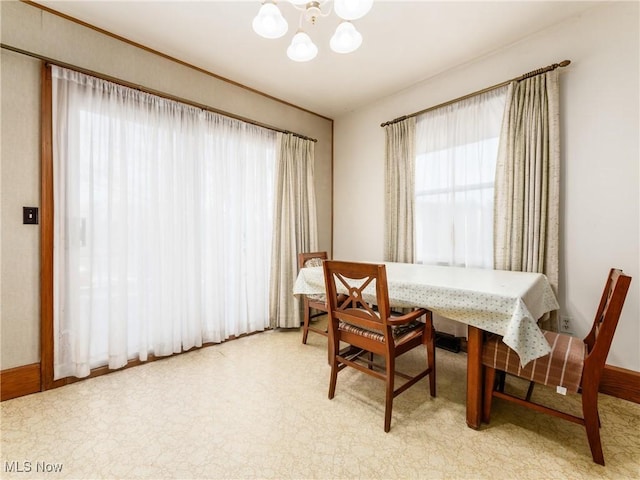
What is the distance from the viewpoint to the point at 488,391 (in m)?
1.62

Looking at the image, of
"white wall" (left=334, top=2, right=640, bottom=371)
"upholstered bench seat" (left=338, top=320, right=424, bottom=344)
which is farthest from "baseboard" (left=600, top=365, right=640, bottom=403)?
"upholstered bench seat" (left=338, top=320, right=424, bottom=344)

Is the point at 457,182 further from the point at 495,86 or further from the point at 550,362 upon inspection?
the point at 550,362

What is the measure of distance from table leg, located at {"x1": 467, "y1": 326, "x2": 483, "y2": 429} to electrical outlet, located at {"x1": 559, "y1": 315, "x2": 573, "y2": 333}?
112 centimetres

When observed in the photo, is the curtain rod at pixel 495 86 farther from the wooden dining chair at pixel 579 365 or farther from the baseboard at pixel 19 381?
the baseboard at pixel 19 381

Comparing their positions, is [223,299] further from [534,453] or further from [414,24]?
[414,24]

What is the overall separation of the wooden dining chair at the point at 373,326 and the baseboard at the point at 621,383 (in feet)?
3.97

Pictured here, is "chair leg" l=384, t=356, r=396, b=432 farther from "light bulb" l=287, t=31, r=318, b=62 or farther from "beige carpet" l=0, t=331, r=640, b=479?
"light bulb" l=287, t=31, r=318, b=62

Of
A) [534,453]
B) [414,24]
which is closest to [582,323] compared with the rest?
[534,453]

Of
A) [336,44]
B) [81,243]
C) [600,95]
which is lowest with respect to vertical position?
[81,243]

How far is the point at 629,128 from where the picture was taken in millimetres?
1931

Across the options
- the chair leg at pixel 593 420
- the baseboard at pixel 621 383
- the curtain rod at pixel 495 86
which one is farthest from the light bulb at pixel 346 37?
the baseboard at pixel 621 383

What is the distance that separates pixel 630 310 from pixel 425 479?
1.87 metres

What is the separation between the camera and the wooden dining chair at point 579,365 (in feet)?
4.20

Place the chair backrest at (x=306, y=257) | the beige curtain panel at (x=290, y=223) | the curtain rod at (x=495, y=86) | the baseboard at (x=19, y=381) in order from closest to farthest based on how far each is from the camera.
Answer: the baseboard at (x=19, y=381) → the curtain rod at (x=495, y=86) → the chair backrest at (x=306, y=257) → the beige curtain panel at (x=290, y=223)
